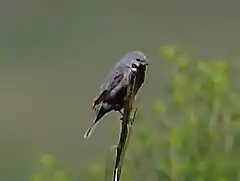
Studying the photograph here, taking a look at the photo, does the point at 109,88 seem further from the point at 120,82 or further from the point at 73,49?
the point at 73,49

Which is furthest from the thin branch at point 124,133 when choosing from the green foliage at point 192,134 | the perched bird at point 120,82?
the green foliage at point 192,134

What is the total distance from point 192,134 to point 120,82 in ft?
2.24

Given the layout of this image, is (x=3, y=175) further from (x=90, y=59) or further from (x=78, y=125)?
(x=90, y=59)

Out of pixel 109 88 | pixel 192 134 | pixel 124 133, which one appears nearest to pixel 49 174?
pixel 192 134

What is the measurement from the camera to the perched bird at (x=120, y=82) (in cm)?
82

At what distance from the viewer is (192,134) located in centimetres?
150

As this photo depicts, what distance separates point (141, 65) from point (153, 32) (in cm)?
101

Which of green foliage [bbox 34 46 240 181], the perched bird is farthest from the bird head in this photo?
green foliage [bbox 34 46 240 181]

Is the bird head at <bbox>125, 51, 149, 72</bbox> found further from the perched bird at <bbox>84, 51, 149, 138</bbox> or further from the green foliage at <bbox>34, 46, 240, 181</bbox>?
the green foliage at <bbox>34, 46, 240, 181</bbox>

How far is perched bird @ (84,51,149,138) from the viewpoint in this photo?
2.69 feet

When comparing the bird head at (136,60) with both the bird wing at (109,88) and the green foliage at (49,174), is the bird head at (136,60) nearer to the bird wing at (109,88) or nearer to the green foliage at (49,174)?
the bird wing at (109,88)

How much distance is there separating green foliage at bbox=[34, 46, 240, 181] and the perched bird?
626 millimetres

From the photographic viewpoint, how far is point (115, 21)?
183cm

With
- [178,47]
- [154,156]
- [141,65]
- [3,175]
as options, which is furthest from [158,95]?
[141,65]
